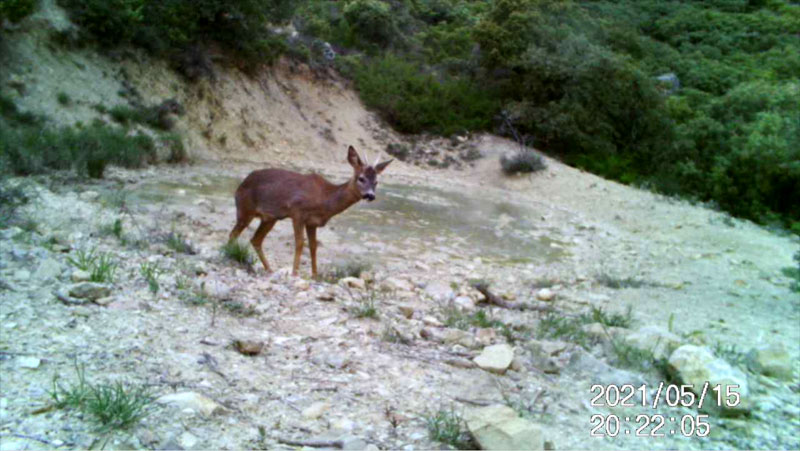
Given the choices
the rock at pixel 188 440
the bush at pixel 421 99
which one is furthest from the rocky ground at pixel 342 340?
Result: the bush at pixel 421 99

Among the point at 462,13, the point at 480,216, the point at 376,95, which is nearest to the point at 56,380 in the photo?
the point at 480,216

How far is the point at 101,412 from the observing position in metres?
3.27

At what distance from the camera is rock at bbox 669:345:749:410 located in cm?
480

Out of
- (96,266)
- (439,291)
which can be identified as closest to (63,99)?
(439,291)

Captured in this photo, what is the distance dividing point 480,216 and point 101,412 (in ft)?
46.0

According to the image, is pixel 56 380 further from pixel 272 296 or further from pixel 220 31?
pixel 220 31

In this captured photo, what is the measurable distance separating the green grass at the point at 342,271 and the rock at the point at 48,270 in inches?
126

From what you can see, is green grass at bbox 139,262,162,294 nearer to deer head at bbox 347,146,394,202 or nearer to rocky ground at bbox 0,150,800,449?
rocky ground at bbox 0,150,800,449

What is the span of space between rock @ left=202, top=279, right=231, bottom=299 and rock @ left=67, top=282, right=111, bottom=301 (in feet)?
2.72

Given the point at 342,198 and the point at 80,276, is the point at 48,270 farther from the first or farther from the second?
the point at 342,198

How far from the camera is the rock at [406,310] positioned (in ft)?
22.1

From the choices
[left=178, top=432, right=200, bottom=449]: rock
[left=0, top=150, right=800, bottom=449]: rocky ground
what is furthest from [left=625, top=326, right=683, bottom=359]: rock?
[left=178, top=432, right=200, bottom=449]: rock

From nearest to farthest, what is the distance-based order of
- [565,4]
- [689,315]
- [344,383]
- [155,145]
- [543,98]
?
[344,383]
[689,315]
[155,145]
[543,98]
[565,4]

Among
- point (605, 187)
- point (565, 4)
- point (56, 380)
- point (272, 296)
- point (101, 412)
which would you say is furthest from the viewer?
point (565, 4)
